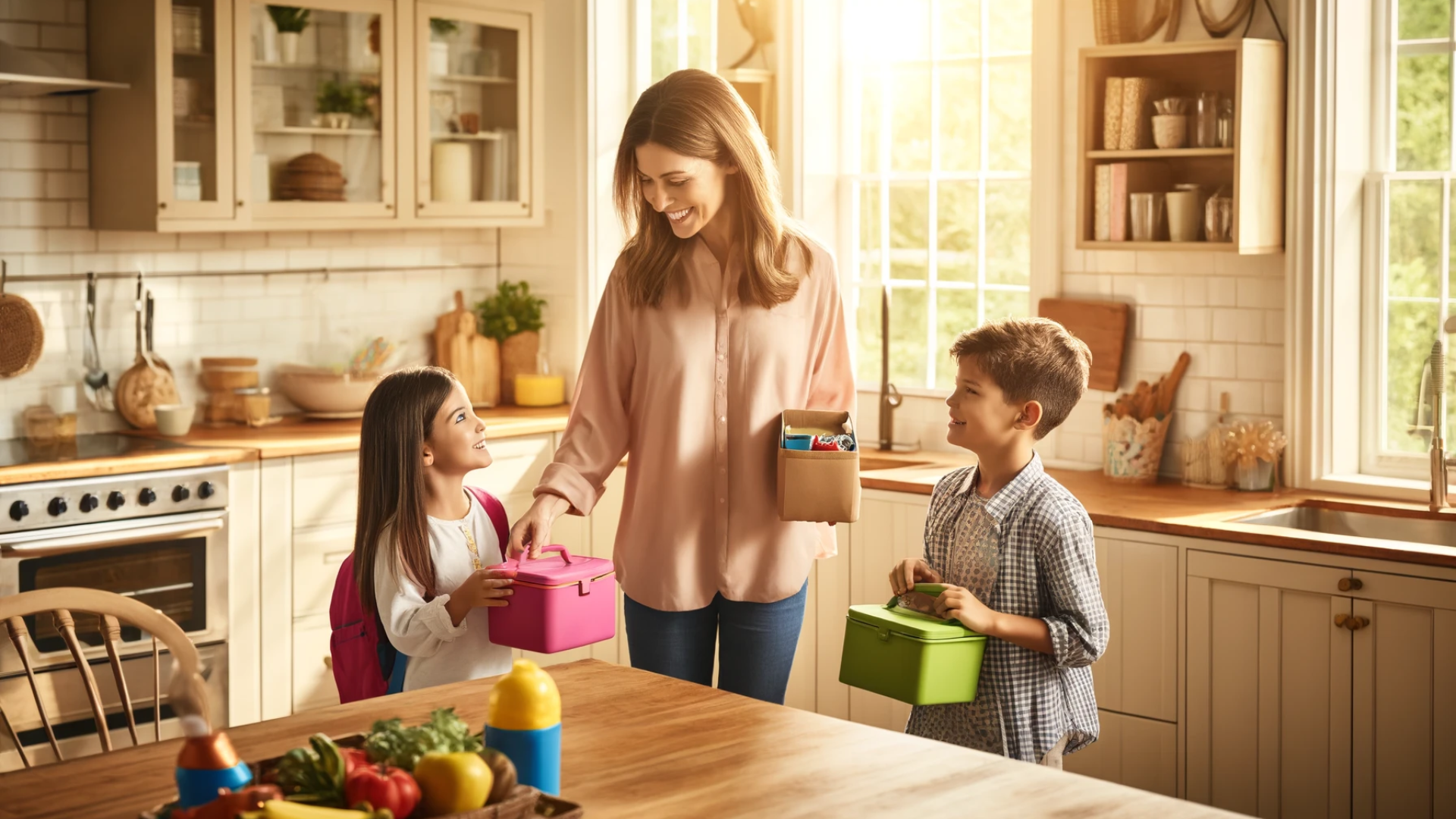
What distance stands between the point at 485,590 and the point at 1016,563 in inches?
32.9

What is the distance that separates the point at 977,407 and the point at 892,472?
1601 millimetres

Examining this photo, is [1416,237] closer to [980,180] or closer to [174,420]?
[980,180]

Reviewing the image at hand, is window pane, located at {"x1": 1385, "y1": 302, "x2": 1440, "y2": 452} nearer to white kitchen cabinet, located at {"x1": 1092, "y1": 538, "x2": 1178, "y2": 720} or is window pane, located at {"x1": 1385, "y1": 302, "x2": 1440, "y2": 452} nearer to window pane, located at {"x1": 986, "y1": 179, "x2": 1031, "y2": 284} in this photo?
white kitchen cabinet, located at {"x1": 1092, "y1": 538, "x2": 1178, "y2": 720}

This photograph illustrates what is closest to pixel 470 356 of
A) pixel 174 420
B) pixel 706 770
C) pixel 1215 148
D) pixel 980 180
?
pixel 174 420

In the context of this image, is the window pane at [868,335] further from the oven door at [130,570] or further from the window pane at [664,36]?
the oven door at [130,570]

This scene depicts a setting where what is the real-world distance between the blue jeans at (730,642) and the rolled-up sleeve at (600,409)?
24 centimetres

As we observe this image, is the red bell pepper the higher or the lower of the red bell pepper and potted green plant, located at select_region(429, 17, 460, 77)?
the lower

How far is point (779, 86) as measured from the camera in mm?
4797

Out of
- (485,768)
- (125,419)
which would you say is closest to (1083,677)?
(485,768)

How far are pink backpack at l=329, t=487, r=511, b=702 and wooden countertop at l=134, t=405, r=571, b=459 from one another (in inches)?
69.9

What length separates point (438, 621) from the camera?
7.99ft

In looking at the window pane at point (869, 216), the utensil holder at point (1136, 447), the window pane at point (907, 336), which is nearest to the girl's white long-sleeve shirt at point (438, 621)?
the utensil holder at point (1136, 447)

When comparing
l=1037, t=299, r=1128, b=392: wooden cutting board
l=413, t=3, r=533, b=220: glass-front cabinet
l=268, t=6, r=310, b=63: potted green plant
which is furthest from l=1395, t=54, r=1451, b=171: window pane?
l=268, t=6, r=310, b=63: potted green plant

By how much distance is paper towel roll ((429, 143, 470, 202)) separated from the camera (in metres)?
4.93
